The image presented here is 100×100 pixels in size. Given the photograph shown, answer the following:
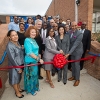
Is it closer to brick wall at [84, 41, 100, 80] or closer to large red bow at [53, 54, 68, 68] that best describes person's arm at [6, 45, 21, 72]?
large red bow at [53, 54, 68, 68]

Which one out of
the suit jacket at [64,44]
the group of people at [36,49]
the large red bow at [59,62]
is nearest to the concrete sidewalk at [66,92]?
the group of people at [36,49]

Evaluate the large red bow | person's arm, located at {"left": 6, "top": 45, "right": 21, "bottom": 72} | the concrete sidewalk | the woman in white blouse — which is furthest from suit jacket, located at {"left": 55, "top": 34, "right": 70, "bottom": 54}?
person's arm, located at {"left": 6, "top": 45, "right": 21, "bottom": 72}

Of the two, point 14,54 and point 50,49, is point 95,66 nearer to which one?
point 50,49

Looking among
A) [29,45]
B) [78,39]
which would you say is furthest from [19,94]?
[78,39]

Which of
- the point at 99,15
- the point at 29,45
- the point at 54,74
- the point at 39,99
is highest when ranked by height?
the point at 99,15

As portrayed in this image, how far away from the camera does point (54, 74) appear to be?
3893 mm

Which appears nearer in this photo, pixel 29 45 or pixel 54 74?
pixel 29 45

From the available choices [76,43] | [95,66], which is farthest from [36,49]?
[95,66]

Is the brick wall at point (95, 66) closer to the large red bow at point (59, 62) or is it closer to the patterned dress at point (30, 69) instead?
the large red bow at point (59, 62)

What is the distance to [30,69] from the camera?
2861 mm

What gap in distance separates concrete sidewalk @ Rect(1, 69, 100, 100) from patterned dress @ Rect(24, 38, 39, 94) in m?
0.25

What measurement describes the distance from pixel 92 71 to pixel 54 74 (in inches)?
52.5

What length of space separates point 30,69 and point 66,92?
1.19 m

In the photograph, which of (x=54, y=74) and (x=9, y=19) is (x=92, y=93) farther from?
(x=9, y=19)
